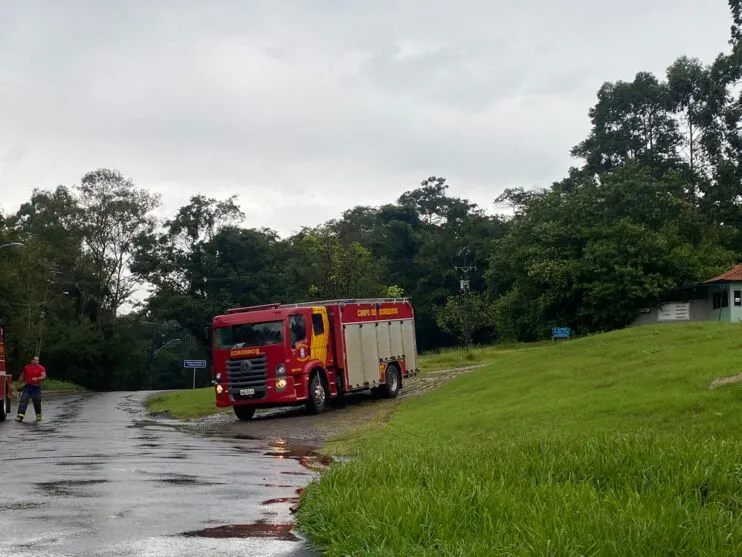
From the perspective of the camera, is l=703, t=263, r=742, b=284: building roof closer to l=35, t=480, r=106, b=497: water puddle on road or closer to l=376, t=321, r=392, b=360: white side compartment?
l=376, t=321, r=392, b=360: white side compartment

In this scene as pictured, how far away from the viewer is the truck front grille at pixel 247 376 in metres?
23.3

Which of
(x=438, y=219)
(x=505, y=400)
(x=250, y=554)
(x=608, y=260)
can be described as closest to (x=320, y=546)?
(x=250, y=554)

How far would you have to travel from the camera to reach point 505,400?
61.4 feet

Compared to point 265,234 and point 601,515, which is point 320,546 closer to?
point 601,515

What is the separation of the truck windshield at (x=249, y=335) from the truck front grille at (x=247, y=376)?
0.45 m

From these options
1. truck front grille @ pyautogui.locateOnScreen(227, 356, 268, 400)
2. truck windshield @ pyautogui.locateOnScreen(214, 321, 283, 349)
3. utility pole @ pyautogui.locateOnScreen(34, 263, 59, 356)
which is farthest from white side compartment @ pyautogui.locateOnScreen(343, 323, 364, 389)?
utility pole @ pyautogui.locateOnScreen(34, 263, 59, 356)

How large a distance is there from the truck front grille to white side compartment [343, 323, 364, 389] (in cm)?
281

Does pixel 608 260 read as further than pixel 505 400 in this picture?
Yes

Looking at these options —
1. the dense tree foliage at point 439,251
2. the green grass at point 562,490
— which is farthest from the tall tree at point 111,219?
the green grass at point 562,490

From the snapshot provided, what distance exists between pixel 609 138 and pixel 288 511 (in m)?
75.7

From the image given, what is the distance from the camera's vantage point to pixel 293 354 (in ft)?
76.0

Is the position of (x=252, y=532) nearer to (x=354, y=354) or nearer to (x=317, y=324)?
(x=317, y=324)

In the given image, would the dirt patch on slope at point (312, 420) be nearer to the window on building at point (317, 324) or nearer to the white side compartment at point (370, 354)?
the white side compartment at point (370, 354)

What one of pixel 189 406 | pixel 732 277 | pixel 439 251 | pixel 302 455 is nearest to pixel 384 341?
pixel 189 406
